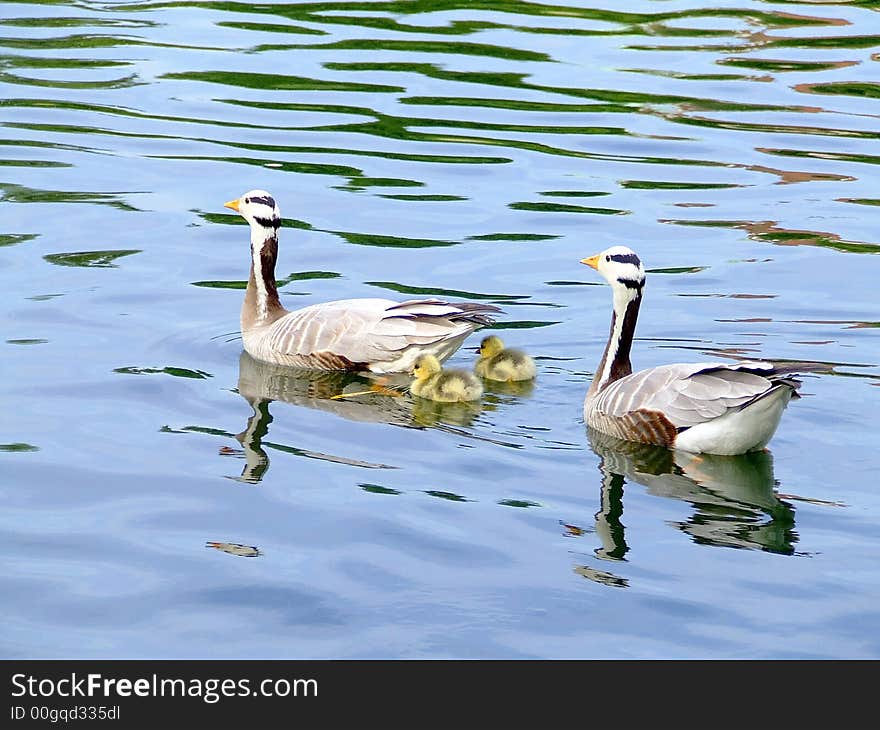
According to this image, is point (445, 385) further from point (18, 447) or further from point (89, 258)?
point (89, 258)

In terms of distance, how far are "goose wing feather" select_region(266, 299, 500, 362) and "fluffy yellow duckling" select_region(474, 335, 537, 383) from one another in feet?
0.76

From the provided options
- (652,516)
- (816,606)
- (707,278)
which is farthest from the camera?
(707,278)

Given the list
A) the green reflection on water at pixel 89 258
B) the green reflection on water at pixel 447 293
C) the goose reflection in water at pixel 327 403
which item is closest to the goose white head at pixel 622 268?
the goose reflection in water at pixel 327 403

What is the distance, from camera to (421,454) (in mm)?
10750

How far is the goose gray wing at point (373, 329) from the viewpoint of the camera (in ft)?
41.1

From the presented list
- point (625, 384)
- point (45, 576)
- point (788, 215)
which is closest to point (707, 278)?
point (788, 215)

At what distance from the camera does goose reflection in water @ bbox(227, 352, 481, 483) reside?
10.9 m

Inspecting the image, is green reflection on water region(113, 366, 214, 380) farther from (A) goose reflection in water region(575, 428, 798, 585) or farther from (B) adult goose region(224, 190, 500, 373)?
→ (A) goose reflection in water region(575, 428, 798, 585)

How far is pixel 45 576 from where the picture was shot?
348 inches

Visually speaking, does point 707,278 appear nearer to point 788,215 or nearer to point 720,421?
point 788,215
